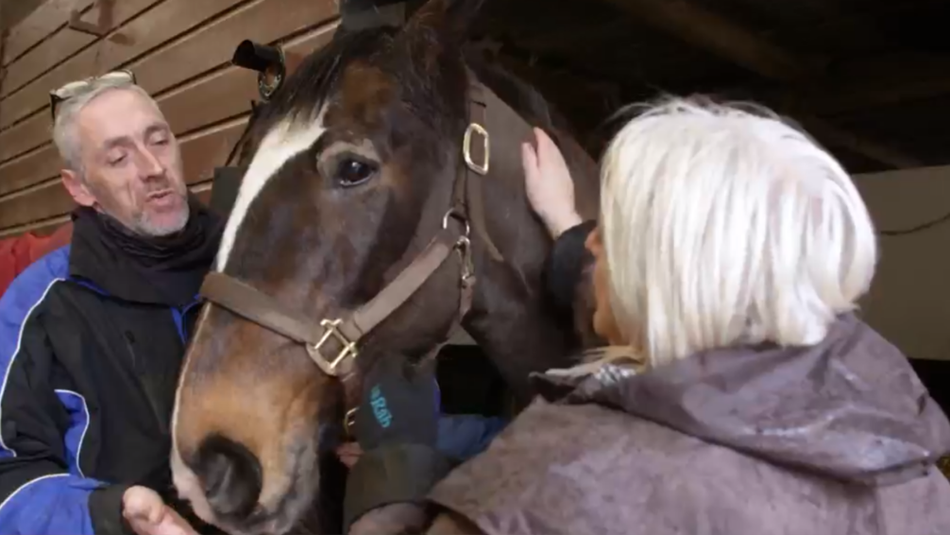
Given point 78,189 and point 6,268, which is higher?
point 78,189

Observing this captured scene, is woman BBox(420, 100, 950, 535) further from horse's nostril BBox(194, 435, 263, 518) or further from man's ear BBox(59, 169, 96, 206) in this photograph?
man's ear BBox(59, 169, 96, 206)

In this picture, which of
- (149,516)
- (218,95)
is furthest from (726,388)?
(218,95)

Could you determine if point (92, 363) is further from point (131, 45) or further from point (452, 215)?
point (131, 45)

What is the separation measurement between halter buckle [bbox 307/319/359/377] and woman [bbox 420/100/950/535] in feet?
1.28

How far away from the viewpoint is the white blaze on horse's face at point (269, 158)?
1127mm

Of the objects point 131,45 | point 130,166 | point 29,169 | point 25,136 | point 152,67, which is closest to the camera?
point 130,166

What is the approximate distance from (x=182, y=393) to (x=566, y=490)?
0.58 m

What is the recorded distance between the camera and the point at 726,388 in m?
0.69

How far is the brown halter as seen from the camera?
109 centimetres

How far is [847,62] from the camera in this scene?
2588mm

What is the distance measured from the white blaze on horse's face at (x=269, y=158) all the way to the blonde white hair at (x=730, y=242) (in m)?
0.49

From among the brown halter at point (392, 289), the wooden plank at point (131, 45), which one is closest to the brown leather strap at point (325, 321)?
the brown halter at point (392, 289)

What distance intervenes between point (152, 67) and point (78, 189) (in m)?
1.41

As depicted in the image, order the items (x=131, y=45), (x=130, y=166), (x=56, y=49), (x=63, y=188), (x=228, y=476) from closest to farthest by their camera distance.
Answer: (x=228, y=476), (x=130, y=166), (x=131, y=45), (x=63, y=188), (x=56, y=49)
